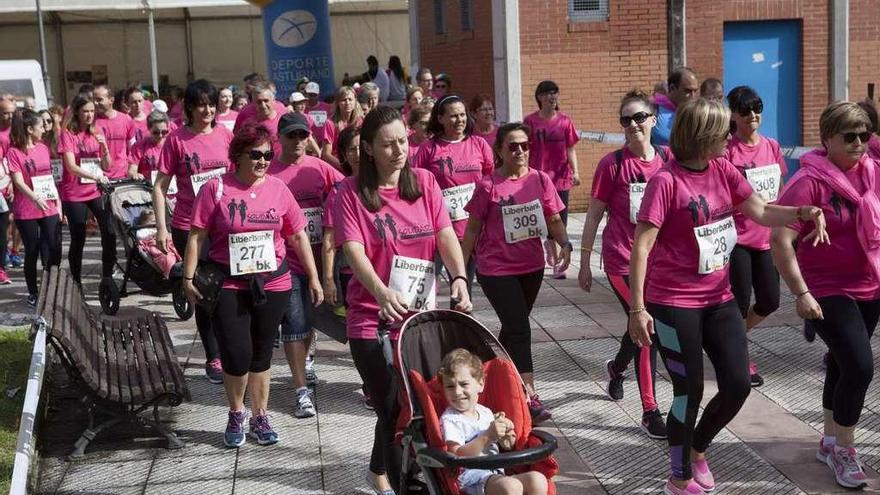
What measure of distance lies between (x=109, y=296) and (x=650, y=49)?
889 cm

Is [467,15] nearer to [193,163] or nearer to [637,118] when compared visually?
[193,163]

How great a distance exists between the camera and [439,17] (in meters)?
21.0

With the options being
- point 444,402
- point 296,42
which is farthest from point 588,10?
point 444,402

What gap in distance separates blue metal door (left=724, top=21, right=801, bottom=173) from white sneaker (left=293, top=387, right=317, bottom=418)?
11.5 metres

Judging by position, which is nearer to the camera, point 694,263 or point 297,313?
point 694,263

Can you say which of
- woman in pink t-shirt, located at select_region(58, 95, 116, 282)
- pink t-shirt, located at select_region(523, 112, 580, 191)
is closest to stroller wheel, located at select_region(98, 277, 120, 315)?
woman in pink t-shirt, located at select_region(58, 95, 116, 282)

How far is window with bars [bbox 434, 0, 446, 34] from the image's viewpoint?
814 inches

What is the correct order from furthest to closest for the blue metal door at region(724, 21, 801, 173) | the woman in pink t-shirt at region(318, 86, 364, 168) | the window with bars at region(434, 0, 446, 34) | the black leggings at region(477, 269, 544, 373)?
the window with bars at region(434, 0, 446, 34) < the blue metal door at region(724, 21, 801, 173) < the woman in pink t-shirt at region(318, 86, 364, 168) < the black leggings at region(477, 269, 544, 373)

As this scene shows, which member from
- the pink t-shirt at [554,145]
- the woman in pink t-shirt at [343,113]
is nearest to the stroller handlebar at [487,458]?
the woman in pink t-shirt at [343,113]

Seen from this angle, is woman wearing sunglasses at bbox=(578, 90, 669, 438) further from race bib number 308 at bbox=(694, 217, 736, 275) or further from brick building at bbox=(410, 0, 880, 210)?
brick building at bbox=(410, 0, 880, 210)

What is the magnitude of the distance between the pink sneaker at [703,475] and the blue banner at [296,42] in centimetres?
987

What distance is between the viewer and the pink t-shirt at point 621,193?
22.9 ft

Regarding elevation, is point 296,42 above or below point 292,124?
above

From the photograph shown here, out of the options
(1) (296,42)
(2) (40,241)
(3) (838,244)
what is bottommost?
(2) (40,241)
